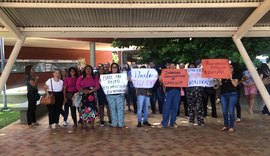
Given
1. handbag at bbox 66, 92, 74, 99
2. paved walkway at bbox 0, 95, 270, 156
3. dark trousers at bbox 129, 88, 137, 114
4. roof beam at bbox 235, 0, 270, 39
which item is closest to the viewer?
roof beam at bbox 235, 0, 270, 39

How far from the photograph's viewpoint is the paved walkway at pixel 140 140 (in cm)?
682

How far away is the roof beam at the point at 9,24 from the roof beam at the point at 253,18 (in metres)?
4.14

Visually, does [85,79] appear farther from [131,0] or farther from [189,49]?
[189,49]

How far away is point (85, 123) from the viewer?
29.2 feet

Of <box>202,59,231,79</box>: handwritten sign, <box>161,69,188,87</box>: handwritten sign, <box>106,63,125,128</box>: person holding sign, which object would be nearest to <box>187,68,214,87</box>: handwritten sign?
<box>161,69,188,87</box>: handwritten sign

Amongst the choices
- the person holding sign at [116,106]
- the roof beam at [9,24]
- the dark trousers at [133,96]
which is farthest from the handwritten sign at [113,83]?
the roof beam at [9,24]

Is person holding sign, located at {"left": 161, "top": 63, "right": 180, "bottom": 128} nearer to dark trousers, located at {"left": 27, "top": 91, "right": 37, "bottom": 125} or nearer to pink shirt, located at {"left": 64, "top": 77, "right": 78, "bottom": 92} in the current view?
pink shirt, located at {"left": 64, "top": 77, "right": 78, "bottom": 92}

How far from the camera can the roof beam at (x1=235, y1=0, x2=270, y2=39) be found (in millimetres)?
5414

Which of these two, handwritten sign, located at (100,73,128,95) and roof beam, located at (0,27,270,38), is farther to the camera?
handwritten sign, located at (100,73,128,95)

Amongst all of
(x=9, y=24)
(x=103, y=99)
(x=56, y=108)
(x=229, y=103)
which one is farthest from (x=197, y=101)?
(x=9, y=24)

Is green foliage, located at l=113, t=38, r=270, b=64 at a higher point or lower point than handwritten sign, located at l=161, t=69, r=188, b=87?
higher

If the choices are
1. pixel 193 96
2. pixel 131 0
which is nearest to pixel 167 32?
pixel 131 0

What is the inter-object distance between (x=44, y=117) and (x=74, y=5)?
22.6ft

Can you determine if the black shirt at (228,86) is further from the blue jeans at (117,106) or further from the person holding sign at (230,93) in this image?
the blue jeans at (117,106)
